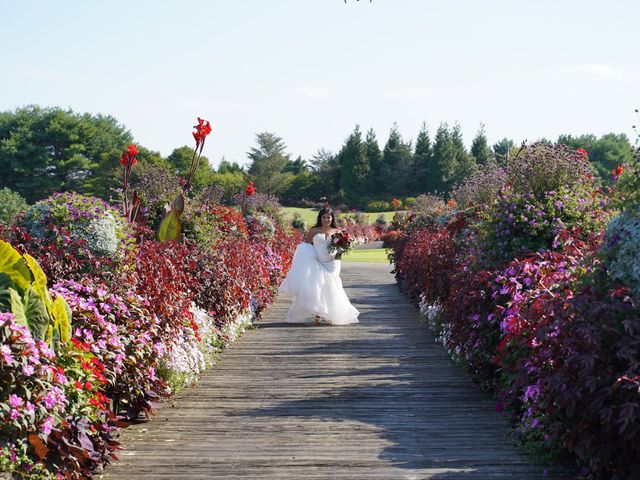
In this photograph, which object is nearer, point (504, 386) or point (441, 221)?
point (504, 386)

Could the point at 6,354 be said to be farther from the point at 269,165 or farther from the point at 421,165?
the point at 269,165

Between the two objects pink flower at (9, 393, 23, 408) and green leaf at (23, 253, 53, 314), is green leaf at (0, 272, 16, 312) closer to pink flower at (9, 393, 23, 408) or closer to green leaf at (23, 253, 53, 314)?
green leaf at (23, 253, 53, 314)

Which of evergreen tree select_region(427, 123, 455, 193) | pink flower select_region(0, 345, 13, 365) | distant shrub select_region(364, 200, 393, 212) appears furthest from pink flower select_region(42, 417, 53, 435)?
evergreen tree select_region(427, 123, 455, 193)

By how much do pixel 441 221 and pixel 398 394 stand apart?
9244 mm

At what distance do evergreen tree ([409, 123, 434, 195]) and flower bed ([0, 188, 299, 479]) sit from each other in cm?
5461

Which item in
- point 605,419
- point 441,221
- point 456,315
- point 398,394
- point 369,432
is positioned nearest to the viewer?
point 605,419

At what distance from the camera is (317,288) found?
11.5 meters

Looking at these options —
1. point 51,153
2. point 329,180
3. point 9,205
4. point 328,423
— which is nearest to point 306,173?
point 329,180

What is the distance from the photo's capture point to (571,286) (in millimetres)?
5035

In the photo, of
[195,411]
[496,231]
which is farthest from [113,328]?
[496,231]

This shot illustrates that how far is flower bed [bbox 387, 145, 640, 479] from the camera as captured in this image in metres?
3.81

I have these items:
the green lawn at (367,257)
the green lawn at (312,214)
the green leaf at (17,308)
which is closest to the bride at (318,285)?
the green leaf at (17,308)

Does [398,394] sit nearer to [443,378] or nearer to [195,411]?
[443,378]

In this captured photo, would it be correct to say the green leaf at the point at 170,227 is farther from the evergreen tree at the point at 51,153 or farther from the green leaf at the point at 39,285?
the evergreen tree at the point at 51,153
